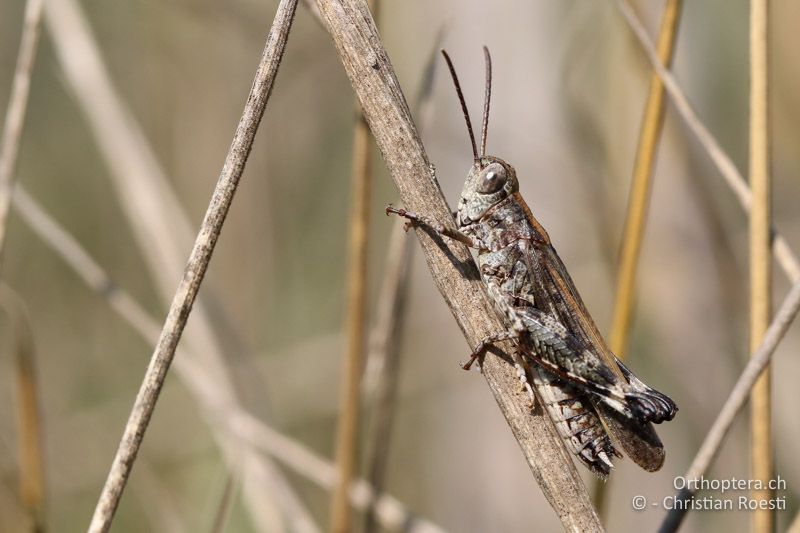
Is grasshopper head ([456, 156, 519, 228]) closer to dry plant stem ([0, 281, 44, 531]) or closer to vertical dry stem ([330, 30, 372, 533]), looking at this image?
vertical dry stem ([330, 30, 372, 533])

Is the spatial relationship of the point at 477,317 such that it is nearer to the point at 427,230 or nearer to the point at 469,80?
the point at 427,230

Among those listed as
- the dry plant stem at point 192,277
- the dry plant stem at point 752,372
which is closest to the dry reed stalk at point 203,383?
the dry plant stem at point 192,277

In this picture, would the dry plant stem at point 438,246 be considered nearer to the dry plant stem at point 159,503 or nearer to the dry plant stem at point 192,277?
the dry plant stem at point 192,277

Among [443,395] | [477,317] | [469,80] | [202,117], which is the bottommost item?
[477,317]


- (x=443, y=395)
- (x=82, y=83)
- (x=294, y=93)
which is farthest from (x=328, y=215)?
(x=82, y=83)

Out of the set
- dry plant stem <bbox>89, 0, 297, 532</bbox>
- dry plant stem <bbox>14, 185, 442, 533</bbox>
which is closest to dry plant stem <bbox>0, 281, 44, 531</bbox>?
A: dry plant stem <bbox>14, 185, 442, 533</bbox>

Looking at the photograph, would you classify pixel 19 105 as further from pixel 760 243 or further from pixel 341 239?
pixel 341 239
